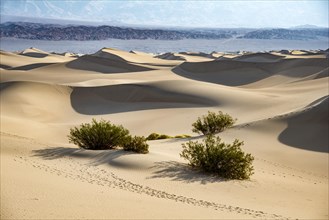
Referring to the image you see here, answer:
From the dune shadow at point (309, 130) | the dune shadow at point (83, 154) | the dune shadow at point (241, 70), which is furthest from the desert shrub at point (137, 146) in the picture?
the dune shadow at point (241, 70)

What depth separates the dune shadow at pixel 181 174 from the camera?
9.91 meters

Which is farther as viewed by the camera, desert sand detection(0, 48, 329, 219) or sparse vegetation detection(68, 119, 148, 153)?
sparse vegetation detection(68, 119, 148, 153)

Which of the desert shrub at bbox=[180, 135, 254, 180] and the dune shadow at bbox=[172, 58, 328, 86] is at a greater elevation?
the desert shrub at bbox=[180, 135, 254, 180]

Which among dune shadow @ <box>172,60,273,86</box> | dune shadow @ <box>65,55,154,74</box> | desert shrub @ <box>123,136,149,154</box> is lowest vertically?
dune shadow @ <box>65,55,154,74</box>

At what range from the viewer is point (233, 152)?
10656mm

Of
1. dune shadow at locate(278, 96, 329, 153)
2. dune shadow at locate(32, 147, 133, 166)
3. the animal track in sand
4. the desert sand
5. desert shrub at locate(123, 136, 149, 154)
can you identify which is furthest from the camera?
dune shadow at locate(278, 96, 329, 153)

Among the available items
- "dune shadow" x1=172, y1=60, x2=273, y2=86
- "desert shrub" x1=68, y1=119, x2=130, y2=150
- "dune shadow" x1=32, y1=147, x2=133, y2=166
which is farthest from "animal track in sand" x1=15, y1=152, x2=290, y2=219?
"dune shadow" x1=172, y1=60, x2=273, y2=86

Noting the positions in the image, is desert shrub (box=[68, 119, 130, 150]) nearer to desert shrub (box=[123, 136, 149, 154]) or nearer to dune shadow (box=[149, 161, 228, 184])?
desert shrub (box=[123, 136, 149, 154])

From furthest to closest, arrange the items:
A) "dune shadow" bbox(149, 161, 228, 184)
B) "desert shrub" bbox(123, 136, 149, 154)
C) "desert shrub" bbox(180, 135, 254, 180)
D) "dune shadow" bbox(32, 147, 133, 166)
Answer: "desert shrub" bbox(123, 136, 149, 154) → "dune shadow" bbox(32, 147, 133, 166) → "desert shrub" bbox(180, 135, 254, 180) → "dune shadow" bbox(149, 161, 228, 184)

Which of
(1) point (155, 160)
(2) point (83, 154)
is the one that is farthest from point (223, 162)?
(2) point (83, 154)

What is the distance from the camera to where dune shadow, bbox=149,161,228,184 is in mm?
9905

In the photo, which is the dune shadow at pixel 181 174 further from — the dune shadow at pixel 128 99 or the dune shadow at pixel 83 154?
the dune shadow at pixel 128 99

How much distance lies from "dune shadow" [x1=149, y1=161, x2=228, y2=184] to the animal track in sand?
877mm

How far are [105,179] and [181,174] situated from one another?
1.70 metres
